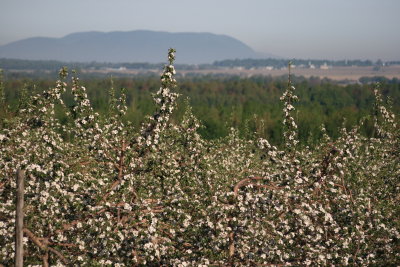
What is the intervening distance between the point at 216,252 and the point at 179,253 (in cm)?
79

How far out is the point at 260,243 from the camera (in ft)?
33.9

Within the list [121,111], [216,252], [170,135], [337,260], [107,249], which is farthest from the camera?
[170,135]

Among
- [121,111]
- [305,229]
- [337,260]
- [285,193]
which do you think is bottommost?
[337,260]

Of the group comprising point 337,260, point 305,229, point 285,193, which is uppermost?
point 285,193

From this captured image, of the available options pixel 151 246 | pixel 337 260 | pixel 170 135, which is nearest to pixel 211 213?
pixel 151 246

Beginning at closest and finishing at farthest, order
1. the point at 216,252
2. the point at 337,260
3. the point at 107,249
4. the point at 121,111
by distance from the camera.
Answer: the point at 107,249 → the point at 216,252 → the point at 337,260 → the point at 121,111

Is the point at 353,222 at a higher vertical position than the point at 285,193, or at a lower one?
lower

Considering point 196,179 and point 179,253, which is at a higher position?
point 196,179

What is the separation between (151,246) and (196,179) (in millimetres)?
3621

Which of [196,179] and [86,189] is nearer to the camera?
[86,189]

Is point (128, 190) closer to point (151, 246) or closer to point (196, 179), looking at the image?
point (151, 246)

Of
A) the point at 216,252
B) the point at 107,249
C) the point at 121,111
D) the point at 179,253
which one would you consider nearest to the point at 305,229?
the point at 216,252

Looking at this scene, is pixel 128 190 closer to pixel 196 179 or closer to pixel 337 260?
pixel 196 179

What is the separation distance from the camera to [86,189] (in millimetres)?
10266
